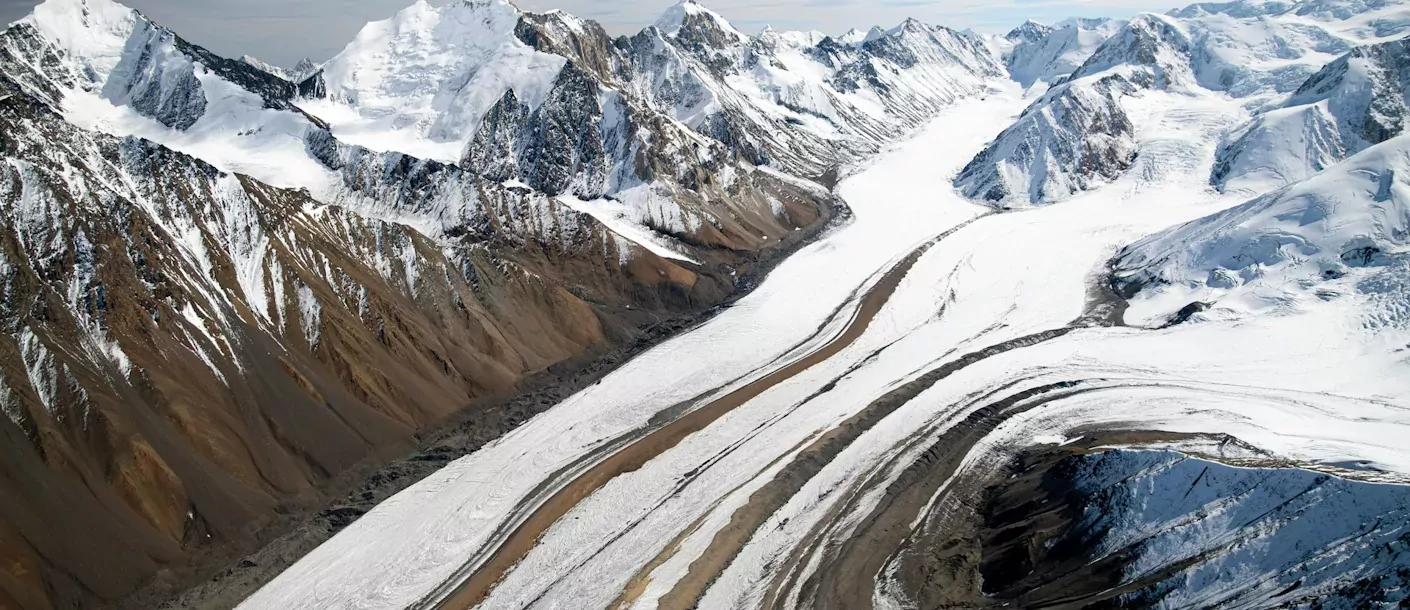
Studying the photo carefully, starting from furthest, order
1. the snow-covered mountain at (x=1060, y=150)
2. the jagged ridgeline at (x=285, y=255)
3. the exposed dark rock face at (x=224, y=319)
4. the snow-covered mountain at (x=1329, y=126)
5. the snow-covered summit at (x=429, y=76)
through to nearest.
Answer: the snow-covered mountain at (x=1060, y=150)
the snow-covered mountain at (x=1329, y=126)
the snow-covered summit at (x=429, y=76)
the jagged ridgeline at (x=285, y=255)
the exposed dark rock face at (x=224, y=319)

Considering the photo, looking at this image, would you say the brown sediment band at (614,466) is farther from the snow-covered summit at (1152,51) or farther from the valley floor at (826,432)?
the snow-covered summit at (1152,51)

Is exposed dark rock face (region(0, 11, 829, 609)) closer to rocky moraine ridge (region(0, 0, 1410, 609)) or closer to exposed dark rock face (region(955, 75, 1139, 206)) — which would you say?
rocky moraine ridge (region(0, 0, 1410, 609))

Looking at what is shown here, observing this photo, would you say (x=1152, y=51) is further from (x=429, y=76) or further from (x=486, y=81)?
(x=429, y=76)

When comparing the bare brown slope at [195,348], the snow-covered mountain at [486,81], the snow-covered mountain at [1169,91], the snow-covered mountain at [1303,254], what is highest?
the snow-covered mountain at [486,81]

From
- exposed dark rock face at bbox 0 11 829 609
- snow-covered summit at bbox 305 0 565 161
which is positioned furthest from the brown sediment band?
snow-covered summit at bbox 305 0 565 161

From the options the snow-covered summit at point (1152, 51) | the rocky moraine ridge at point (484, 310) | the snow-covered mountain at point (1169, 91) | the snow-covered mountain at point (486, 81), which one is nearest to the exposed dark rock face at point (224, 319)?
the rocky moraine ridge at point (484, 310)

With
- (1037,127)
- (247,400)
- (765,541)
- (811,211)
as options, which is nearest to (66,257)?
(247,400)

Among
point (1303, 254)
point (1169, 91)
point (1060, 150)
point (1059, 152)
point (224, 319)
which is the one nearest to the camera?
point (224, 319)

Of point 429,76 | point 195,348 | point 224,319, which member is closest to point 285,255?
point 224,319
